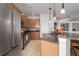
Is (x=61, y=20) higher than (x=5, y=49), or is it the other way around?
(x=61, y=20)

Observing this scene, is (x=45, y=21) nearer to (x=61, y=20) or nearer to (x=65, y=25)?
(x=61, y=20)

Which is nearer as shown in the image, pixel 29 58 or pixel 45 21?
pixel 29 58

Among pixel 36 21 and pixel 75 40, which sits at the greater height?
pixel 36 21

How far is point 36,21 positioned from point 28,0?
1010 cm

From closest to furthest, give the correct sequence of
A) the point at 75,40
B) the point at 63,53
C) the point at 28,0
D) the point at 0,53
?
1. the point at 28,0
2. the point at 63,53
3. the point at 75,40
4. the point at 0,53

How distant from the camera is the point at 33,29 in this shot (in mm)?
11711

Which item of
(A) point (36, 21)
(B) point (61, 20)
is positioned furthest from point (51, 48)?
(A) point (36, 21)

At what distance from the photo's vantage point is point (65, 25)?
11.4 metres

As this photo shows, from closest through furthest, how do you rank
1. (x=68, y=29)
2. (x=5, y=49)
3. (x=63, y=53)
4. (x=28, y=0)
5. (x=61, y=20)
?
(x=28, y=0)
(x=63, y=53)
(x=5, y=49)
(x=61, y=20)
(x=68, y=29)

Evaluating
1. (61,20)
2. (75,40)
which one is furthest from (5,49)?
(61,20)

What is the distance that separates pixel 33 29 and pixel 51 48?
8230mm

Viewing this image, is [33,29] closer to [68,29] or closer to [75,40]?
A: [68,29]

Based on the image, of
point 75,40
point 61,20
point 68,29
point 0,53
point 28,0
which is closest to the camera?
point 28,0

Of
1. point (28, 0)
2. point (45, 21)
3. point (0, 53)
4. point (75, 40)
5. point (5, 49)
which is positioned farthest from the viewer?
point (45, 21)
